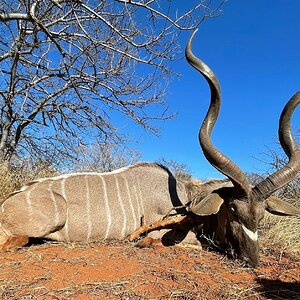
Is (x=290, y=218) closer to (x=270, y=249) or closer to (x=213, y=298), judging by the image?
(x=270, y=249)

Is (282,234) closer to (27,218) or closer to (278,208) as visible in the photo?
(278,208)

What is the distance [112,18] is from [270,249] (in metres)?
3.74

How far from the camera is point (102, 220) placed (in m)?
3.59

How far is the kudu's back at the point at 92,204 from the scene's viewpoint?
3.26m

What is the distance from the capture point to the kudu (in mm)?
3131

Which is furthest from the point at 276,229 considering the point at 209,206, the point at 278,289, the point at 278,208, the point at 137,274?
the point at 137,274

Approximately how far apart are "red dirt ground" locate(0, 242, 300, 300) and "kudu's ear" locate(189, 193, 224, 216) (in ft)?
1.10

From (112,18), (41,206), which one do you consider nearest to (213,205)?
(41,206)

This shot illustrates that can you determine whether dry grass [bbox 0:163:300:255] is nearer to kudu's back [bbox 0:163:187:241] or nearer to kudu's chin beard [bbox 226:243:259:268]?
kudu's chin beard [bbox 226:243:259:268]

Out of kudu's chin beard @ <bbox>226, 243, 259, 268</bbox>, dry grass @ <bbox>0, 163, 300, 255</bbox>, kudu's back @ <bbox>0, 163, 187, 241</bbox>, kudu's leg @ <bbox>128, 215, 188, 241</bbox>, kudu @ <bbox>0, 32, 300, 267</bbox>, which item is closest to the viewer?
kudu's chin beard @ <bbox>226, 243, 259, 268</bbox>

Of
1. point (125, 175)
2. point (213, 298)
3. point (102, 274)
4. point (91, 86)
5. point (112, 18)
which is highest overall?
point (112, 18)

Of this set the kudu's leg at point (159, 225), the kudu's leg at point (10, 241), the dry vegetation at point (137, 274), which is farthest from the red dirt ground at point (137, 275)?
the kudu's leg at point (159, 225)

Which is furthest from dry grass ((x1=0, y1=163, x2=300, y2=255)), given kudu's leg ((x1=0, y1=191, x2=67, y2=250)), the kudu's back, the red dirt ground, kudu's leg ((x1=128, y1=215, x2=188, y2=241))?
kudu's leg ((x1=0, y1=191, x2=67, y2=250))

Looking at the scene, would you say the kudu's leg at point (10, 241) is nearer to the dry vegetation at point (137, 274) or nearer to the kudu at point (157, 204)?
the kudu at point (157, 204)
